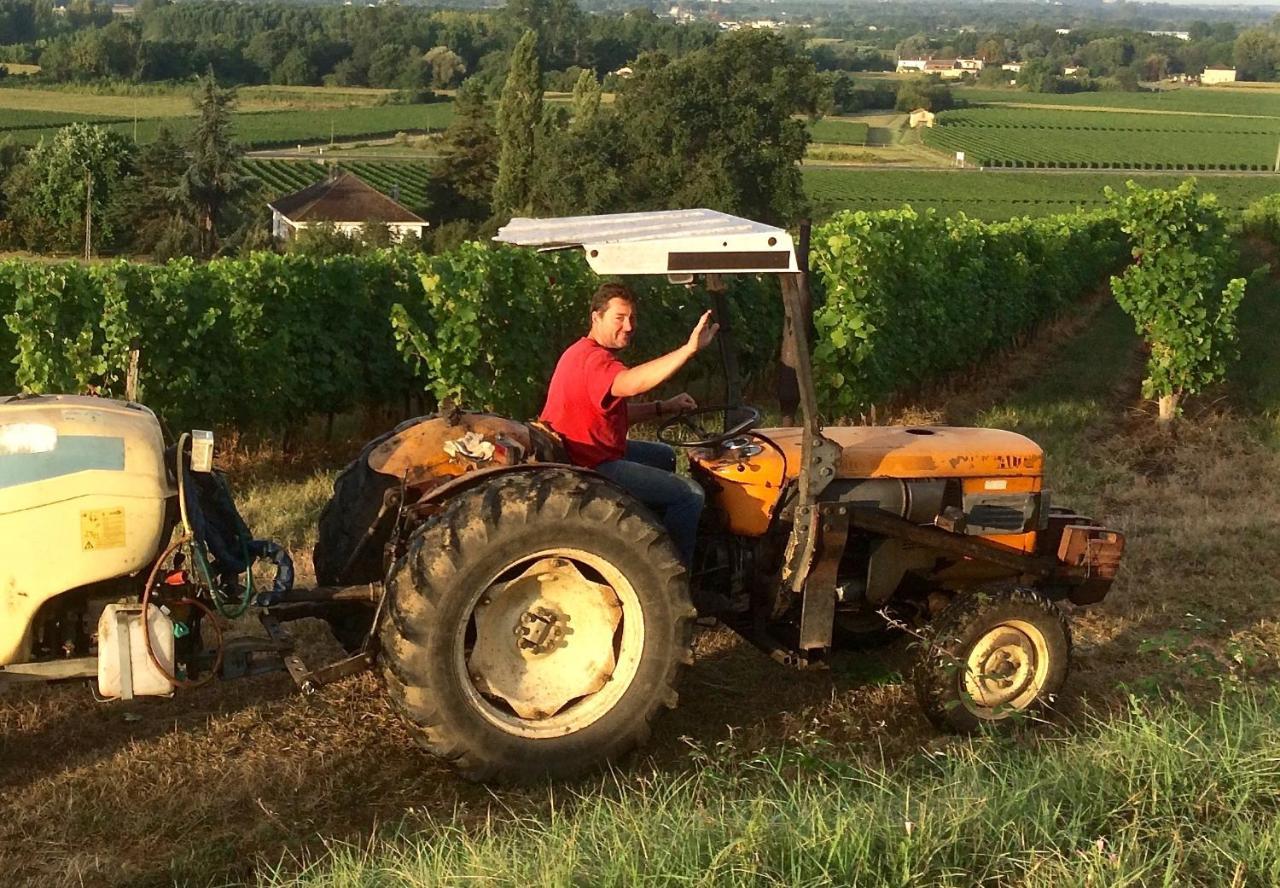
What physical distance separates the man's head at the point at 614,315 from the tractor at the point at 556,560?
0.25m

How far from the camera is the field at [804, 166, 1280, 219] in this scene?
6266cm

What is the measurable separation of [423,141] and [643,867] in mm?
85711

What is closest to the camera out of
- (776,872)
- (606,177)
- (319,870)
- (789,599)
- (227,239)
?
(776,872)

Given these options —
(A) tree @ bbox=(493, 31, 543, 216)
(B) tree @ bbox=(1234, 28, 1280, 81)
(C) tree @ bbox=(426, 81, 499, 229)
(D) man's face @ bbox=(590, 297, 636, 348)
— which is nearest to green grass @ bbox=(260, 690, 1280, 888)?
(D) man's face @ bbox=(590, 297, 636, 348)

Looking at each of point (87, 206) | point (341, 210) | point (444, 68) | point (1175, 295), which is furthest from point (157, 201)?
point (444, 68)

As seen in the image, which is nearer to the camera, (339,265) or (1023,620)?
(1023,620)

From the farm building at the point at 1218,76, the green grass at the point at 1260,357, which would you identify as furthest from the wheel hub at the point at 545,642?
the farm building at the point at 1218,76

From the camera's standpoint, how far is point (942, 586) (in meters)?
5.94

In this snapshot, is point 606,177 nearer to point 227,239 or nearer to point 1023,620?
point 227,239

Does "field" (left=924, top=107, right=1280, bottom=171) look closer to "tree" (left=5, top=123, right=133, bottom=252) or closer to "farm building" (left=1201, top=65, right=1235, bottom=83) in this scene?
"tree" (left=5, top=123, right=133, bottom=252)

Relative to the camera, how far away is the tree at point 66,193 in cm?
5909

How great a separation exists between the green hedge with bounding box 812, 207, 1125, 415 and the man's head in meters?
8.32

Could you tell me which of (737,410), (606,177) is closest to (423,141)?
(606,177)

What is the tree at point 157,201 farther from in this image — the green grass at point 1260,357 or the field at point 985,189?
the green grass at point 1260,357
